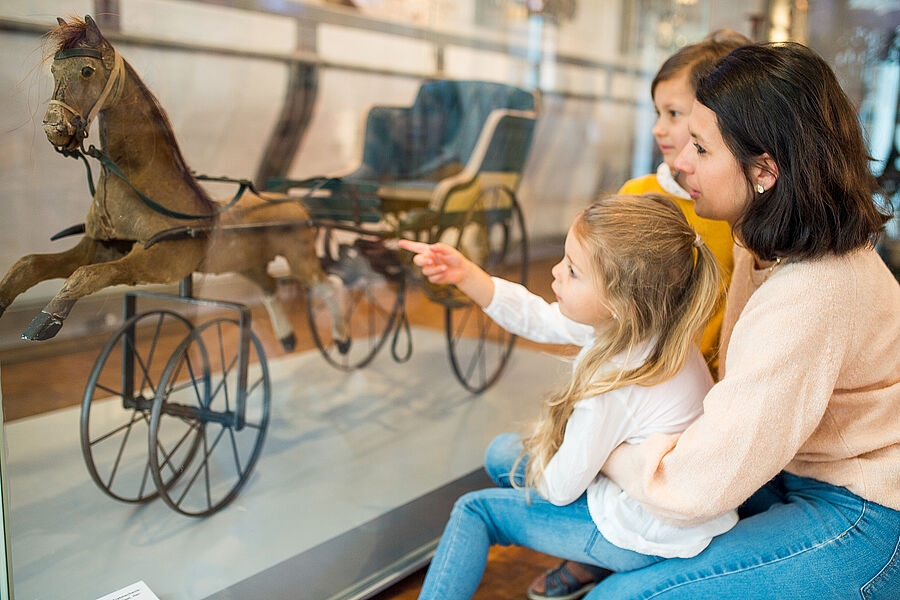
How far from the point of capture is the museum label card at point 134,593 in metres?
1.21

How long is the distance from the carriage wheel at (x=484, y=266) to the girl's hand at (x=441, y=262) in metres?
0.57

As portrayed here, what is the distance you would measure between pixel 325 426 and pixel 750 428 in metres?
1.16

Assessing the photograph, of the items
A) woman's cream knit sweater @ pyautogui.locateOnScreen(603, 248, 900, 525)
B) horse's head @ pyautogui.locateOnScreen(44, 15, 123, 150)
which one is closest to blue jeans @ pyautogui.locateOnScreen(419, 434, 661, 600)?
woman's cream knit sweater @ pyautogui.locateOnScreen(603, 248, 900, 525)

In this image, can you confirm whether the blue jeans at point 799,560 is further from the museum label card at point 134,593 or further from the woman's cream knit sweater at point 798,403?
the museum label card at point 134,593

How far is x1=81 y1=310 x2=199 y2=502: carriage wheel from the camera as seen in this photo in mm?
1352

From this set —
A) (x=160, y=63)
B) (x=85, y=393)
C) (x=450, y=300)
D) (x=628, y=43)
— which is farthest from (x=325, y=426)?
(x=628, y=43)

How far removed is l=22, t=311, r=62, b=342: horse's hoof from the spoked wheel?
25.4 inches

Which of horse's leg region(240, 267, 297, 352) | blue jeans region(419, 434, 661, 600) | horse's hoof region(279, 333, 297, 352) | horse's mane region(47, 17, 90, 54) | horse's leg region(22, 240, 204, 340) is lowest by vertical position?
blue jeans region(419, 434, 661, 600)

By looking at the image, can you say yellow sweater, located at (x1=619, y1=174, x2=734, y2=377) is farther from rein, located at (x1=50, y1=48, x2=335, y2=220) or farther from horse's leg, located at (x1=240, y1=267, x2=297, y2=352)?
rein, located at (x1=50, y1=48, x2=335, y2=220)

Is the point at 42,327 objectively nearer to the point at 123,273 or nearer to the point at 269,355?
the point at 123,273

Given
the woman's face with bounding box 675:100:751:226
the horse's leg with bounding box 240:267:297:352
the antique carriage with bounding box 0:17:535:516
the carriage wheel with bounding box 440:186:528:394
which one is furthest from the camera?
the carriage wheel with bounding box 440:186:528:394

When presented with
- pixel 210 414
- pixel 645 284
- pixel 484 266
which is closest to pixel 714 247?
pixel 645 284

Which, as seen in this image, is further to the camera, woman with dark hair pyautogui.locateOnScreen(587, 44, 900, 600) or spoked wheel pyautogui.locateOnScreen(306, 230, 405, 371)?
spoked wheel pyautogui.locateOnScreen(306, 230, 405, 371)

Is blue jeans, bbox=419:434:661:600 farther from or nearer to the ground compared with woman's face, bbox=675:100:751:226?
nearer to the ground
